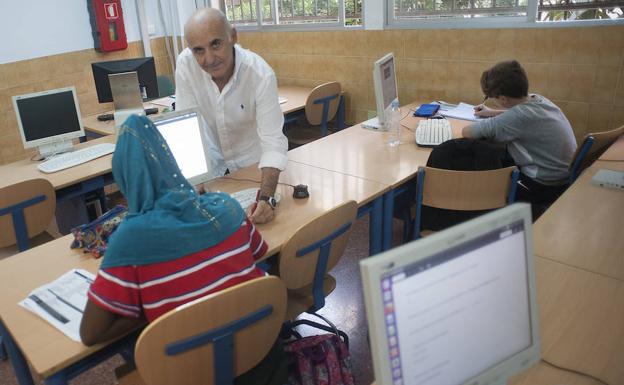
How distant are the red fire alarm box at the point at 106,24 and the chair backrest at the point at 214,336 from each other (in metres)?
4.09

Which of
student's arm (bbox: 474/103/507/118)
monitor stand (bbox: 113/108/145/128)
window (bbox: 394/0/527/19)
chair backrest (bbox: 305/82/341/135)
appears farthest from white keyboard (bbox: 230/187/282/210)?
window (bbox: 394/0/527/19)

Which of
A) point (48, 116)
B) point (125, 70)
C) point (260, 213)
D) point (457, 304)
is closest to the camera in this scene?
point (457, 304)

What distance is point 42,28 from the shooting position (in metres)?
4.19

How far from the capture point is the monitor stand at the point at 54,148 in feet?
9.68

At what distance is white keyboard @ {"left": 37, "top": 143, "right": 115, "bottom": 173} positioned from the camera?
2.70 metres

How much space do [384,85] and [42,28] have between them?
3242 mm

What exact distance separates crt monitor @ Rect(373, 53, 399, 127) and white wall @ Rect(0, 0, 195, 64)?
10.2 ft

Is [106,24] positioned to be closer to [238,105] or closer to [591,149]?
[238,105]

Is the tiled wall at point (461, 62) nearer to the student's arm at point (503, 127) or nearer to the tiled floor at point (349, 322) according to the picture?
the student's arm at point (503, 127)

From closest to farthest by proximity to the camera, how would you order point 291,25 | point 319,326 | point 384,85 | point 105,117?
point 319,326 < point 384,85 < point 105,117 < point 291,25

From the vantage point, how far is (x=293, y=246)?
154 centimetres

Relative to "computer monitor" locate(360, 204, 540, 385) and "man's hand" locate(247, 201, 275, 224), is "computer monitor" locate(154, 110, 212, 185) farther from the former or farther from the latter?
"computer monitor" locate(360, 204, 540, 385)

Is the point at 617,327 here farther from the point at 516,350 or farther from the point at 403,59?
the point at 403,59

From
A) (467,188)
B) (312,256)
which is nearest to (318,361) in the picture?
(312,256)
